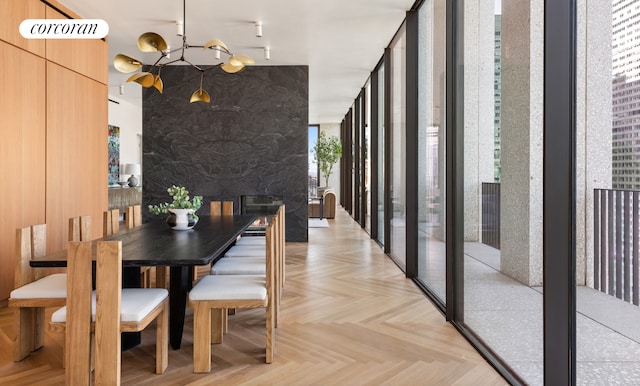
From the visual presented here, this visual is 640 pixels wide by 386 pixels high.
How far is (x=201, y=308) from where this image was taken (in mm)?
2641

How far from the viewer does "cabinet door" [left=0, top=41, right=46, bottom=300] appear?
4.00m

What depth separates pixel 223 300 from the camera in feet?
8.70

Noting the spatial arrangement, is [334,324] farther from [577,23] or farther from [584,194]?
[577,23]

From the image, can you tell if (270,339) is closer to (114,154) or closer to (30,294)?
(30,294)

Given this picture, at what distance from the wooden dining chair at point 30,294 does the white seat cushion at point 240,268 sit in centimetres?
94

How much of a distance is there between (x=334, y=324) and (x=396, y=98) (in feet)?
12.4

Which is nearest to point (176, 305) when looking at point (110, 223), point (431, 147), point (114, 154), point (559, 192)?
point (110, 223)

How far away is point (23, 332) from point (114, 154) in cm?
947

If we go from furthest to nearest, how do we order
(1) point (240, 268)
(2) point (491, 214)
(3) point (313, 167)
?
(3) point (313, 167)
(2) point (491, 214)
(1) point (240, 268)

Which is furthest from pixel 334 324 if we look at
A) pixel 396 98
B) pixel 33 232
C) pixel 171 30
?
pixel 171 30

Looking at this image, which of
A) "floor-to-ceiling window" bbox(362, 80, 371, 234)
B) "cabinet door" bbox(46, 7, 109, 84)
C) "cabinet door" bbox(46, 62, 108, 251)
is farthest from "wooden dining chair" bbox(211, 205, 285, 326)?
"floor-to-ceiling window" bbox(362, 80, 371, 234)

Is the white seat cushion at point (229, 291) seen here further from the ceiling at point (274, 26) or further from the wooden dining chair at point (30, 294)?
the ceiling at point (274, 26)

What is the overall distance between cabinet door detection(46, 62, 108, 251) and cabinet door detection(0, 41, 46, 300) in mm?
153

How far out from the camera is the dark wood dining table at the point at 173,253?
7.97ft
